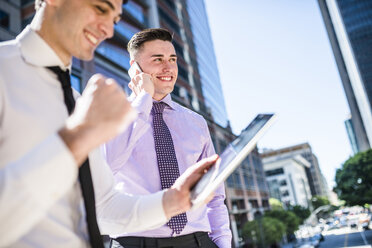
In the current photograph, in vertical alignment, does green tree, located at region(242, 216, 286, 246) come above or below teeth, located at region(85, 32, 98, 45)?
below

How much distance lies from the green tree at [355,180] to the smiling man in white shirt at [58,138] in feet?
122

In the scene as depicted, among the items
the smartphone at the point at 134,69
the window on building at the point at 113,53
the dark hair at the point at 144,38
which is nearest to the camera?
the smartphone at the point at 134,69

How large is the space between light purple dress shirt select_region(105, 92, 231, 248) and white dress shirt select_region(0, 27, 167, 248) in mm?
509

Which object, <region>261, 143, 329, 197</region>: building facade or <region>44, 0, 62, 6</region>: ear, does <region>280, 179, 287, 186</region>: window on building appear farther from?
<region>44, 0, 62, 6</region>: ear

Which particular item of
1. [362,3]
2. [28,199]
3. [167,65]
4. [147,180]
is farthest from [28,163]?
[362,3]

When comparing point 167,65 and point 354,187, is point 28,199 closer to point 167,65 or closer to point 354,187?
point 167,65

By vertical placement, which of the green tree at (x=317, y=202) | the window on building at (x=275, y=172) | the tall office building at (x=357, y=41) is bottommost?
the green tree at (x=317, y=202)

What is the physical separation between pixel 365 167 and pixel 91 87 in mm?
39543

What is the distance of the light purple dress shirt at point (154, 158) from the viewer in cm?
193

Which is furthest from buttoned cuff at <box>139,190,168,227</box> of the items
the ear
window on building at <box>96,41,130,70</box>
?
window on building at <box>96,41,130,70</box>

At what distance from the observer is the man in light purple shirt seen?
190cm

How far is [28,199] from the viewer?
0.71 metres

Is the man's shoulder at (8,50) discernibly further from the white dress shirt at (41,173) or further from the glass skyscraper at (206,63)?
the glass skyscraper at (206,63)

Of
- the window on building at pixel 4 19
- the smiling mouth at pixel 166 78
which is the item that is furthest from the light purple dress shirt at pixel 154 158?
the window on building at pixel 4 19
